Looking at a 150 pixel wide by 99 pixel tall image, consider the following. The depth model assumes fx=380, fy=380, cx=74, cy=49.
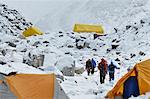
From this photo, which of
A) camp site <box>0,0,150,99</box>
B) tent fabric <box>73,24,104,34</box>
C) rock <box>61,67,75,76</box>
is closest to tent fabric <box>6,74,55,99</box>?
camp site <box>0,0,150,99</box>

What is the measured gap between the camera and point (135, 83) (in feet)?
44.7

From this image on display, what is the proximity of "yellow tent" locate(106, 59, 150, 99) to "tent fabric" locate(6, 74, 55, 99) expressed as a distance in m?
2.93

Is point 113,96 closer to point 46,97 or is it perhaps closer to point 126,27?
point 46,97

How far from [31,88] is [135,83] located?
390 centimetres

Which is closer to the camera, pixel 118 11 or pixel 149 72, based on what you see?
pixel 149 72

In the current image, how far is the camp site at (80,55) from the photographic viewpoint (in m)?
12.4

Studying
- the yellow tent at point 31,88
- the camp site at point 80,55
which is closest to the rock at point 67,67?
the camp site at point 80,55

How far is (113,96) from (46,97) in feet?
10.7

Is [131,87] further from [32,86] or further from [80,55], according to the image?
[80,55]

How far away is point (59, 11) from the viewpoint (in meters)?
128

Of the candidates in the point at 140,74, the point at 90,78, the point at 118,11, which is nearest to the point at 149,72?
the point at 140,74

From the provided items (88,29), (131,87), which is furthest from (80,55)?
(131,87)

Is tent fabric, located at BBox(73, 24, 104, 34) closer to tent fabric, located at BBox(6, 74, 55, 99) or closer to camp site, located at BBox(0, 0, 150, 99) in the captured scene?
camp site, located at BBox(0, 0, 150, 99)

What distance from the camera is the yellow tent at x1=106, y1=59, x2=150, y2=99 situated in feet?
43.4
